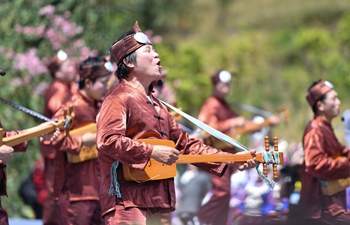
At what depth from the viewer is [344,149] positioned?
7.51 metres

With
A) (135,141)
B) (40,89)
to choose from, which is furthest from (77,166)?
(40,89)

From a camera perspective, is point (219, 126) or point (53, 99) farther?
point (219, 126)

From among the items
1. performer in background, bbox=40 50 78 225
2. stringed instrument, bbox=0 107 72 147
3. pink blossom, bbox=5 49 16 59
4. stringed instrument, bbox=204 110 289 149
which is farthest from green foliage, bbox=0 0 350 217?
stringed instrument, bbox=0 107 72 147

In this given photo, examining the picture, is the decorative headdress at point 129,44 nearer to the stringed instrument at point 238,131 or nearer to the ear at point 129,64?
the ear at point 129,64

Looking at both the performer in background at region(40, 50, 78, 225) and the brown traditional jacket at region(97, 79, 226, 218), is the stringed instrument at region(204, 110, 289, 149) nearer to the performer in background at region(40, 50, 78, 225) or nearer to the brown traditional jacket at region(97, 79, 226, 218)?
the performer in background at region(40, 50, 78, 225)

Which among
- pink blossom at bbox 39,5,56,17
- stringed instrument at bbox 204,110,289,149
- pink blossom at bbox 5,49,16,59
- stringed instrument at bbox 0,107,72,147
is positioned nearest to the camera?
stringed instrument at bbox 0,107,72,147

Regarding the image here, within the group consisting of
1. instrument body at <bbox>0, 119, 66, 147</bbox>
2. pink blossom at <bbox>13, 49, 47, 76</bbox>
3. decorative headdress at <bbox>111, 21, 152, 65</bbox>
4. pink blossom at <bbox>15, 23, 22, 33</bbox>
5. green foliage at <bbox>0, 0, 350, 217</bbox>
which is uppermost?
green foliage at <bbox>0, 0, 350, 217</bbox>

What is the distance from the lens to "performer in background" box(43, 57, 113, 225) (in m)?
7.18

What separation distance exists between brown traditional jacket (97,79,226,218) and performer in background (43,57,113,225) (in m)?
1.62

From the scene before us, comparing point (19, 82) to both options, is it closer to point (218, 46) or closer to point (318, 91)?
point (318, 91)

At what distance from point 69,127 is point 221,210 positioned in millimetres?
2474

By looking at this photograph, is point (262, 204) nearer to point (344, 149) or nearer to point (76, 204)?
point (344, 149)

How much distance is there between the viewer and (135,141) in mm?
5266

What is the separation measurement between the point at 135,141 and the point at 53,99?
337cm
